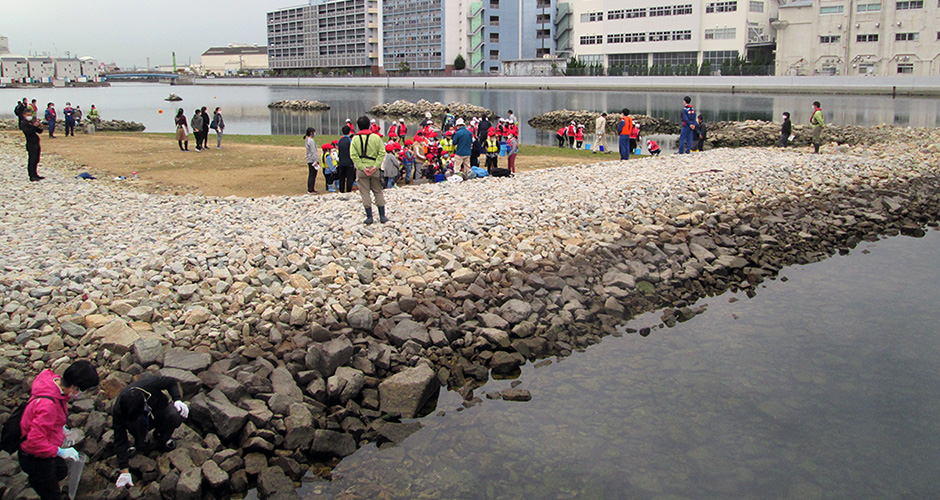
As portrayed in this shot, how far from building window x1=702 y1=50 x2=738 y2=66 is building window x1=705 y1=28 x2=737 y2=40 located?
1892 mm

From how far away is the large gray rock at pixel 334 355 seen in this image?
9.08 metres

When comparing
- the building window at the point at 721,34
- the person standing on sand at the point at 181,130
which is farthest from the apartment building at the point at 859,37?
the person standing on sand at the point at 181,130

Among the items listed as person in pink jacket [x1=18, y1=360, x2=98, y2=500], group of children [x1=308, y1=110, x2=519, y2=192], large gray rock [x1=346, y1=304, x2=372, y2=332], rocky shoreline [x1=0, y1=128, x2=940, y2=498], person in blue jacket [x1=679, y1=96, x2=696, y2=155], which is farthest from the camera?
person in blue jacket [x1=679, y1=96, x2=696, y2=155]

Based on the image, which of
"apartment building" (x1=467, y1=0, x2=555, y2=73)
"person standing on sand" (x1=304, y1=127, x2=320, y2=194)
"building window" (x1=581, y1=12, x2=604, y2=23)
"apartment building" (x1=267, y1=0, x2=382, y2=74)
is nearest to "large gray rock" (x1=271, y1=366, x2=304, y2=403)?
"person standing on sand" (x1=304, y1=127, x2=320, y2=194)

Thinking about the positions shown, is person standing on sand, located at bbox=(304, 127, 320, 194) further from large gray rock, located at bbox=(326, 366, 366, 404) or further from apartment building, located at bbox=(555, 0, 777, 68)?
apartment building, located at bbox=(555, 0, 777, 68)

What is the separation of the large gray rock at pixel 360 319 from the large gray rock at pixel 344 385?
1.31 meters

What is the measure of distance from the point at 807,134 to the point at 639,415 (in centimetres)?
3591

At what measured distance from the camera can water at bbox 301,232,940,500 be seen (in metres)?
7.43

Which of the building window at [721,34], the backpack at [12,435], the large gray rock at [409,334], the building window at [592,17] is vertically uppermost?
the building window at [592,17]

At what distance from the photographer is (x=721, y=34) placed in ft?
300

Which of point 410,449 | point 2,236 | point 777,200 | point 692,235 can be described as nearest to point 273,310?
point 410,449

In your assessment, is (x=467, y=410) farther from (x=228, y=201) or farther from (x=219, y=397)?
(x=228, y=201)

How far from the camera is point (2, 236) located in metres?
12.7

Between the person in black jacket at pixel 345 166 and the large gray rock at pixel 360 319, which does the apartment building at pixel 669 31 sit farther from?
the large gray rock at pixel 360 319
